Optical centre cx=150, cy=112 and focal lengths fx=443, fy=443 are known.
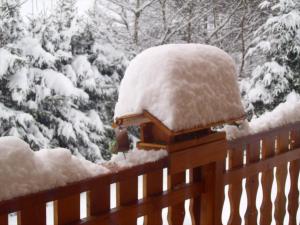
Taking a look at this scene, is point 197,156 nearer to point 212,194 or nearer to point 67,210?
point 212,194

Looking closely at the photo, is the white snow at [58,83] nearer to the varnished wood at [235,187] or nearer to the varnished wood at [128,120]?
the varnished wood at [235,187]

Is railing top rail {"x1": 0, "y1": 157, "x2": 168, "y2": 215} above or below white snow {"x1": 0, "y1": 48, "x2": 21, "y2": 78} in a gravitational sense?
above

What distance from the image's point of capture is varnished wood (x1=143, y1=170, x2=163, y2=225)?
1.41m

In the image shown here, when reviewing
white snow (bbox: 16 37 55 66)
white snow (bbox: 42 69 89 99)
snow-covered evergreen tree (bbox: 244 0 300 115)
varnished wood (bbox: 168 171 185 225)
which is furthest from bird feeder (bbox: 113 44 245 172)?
snow-covered evergreen tree (bbox: 244 0 300 115)

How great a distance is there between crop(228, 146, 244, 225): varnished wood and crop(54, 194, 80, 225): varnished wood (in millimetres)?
721

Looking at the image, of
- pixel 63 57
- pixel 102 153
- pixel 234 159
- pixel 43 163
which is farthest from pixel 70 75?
pixel 43 163

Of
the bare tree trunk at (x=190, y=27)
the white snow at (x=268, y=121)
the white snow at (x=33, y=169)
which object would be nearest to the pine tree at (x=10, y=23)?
the bare tree trunk at (x=190, y=27)

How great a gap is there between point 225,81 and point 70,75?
4934 millimetres

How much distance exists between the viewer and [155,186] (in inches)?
56.6

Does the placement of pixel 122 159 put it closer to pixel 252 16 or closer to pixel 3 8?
pixel 3 8

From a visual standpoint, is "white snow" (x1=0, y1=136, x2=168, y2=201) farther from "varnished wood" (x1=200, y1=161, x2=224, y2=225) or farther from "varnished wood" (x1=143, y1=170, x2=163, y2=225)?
"varnished wood" (x1=200, y1=161, x2=224, y2=225)

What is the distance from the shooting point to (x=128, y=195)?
4.43 ft

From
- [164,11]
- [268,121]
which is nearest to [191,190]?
[268,121]

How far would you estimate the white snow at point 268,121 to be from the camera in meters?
1.72
